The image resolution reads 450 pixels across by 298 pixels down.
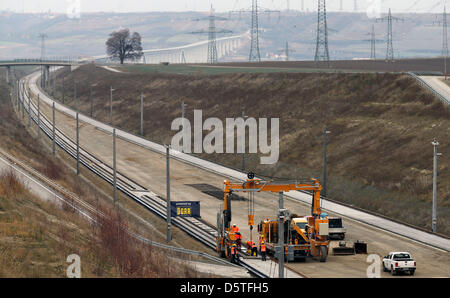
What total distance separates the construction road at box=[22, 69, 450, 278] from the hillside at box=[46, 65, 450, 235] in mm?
3728

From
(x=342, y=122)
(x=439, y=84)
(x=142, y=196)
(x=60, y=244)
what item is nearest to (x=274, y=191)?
(x=60, y=244)

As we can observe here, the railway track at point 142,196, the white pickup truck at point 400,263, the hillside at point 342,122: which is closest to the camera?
the white pickup truck at point 400,263

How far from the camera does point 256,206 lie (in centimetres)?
6681

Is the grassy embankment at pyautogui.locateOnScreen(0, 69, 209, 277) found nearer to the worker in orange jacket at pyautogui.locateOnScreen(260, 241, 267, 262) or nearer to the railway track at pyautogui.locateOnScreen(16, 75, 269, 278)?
the railway track at pyautogui.locateOnScreen(16, 75, 269, 278)

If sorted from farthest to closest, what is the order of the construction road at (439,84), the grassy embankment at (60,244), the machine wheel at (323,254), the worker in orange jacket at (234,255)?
1. the construction road at (439,84)
2. the machine wheel at (323,254)
3. the worker in orange jacket at (234,255)
4. the grassy embankment at (60,244)

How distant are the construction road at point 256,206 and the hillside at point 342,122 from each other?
147 inches

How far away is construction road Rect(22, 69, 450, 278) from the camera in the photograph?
44.7m

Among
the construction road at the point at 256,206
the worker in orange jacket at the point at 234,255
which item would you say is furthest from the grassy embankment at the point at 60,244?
the construction road at the point at 256,206

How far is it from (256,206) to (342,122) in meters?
34.1

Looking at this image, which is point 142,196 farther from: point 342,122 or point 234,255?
point 342,122

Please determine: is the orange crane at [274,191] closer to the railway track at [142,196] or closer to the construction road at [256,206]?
the construction road at [256,206]

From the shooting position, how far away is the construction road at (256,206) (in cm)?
4466

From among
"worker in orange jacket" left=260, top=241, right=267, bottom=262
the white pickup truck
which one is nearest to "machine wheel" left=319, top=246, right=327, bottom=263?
"worker in orange jacket" left=260, top=241, right=267, bottom=262
